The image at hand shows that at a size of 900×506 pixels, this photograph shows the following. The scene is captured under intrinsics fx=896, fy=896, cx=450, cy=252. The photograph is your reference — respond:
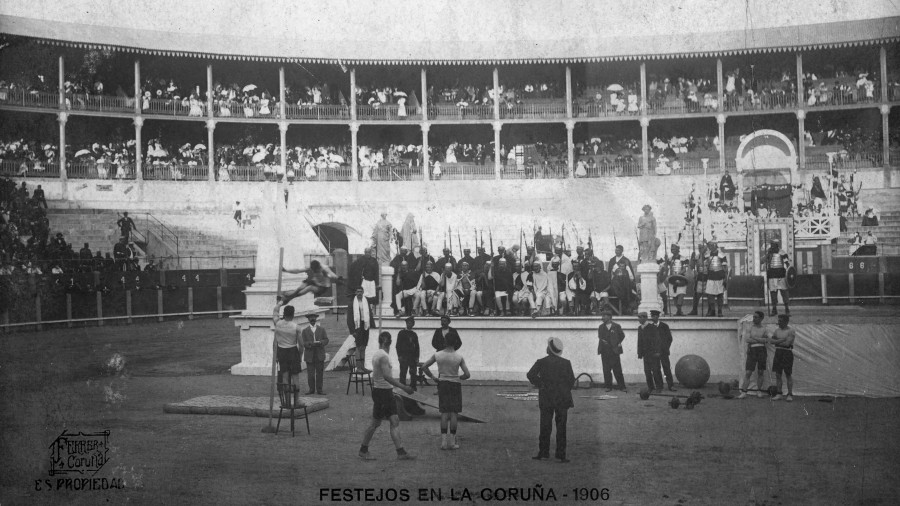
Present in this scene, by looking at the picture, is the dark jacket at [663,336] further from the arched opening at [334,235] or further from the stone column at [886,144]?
the stone column at [886,144]

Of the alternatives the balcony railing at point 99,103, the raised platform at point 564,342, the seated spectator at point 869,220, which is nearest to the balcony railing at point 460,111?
the balcony railing at point 99,103

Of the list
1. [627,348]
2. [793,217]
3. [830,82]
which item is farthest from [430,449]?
[830,82]

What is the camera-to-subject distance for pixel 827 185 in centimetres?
3619

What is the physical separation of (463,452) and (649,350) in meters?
5.74

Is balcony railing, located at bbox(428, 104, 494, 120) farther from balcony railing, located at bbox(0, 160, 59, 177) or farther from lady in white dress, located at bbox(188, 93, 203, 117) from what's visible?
balcony railing, located at bbox(0, 160, 59, 177)

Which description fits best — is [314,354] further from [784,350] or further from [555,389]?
[784,350]

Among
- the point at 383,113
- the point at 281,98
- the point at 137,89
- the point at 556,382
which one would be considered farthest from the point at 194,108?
the point at 556,382

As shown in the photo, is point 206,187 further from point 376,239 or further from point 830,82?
point 830,82

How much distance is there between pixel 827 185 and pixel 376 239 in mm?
22765

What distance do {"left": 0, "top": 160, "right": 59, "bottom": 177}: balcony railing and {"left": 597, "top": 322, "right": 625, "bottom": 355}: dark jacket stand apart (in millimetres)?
27835

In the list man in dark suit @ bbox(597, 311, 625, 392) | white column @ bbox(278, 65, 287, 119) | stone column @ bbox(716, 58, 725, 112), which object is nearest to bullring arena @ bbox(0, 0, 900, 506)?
white column @ bbox(278, 65, 287, 119)

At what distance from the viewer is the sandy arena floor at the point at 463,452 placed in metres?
9.27

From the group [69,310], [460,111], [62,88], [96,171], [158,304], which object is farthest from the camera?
[460,111]

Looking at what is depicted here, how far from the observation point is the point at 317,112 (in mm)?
40844
